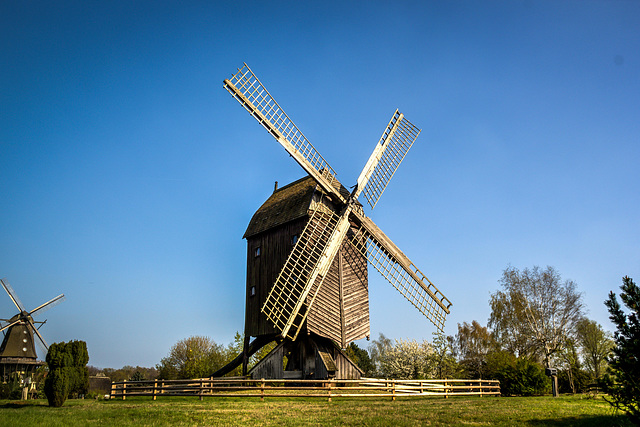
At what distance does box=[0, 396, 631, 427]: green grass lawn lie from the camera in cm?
1265

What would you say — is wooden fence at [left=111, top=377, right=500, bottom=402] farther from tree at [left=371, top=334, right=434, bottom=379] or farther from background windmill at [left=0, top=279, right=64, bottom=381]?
background windmill at [left=0, top=279, right=64, bottom=381]

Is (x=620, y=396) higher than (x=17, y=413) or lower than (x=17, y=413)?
higher

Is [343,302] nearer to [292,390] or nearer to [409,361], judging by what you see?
[292,390]

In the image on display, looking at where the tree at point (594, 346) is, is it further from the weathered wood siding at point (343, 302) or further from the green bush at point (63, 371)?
the green bush at point (63, 371)

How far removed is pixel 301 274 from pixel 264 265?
3738 millimetres

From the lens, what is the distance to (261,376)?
21625 millimetres

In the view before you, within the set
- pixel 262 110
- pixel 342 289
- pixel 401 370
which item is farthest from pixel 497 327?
pixel 262 110

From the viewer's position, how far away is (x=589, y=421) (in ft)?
41.2

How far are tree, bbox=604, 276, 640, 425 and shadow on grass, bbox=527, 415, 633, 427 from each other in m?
3.16

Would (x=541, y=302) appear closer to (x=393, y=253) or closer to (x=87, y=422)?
(x=393, y=253)

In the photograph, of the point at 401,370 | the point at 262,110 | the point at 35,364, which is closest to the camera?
the point at 262,110

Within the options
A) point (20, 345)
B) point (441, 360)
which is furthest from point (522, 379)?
point (20, 345)

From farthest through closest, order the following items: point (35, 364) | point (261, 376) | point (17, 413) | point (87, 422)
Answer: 1. point (35, 364)
2. point (261, 376)
3. point (17, 413)
4. point (87, 422)

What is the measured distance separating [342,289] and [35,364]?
36434 millimetres
